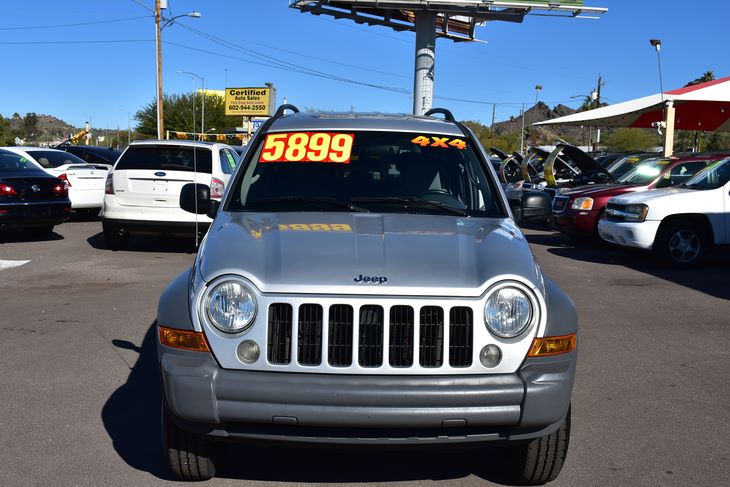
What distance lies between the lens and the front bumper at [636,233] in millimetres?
12266

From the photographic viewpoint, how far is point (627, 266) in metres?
12.6

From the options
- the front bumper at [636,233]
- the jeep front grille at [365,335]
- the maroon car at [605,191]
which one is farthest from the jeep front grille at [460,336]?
the maroon car at [605,191]

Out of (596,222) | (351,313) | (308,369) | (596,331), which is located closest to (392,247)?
(351,313)

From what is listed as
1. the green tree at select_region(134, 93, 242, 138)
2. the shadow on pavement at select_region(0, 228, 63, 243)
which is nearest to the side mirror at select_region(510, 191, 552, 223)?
the shadow on pavement at select_region(0, 228, 63, 243)

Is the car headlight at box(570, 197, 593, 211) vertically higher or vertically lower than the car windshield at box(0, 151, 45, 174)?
lower

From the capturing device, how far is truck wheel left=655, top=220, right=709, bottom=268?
1233 cm

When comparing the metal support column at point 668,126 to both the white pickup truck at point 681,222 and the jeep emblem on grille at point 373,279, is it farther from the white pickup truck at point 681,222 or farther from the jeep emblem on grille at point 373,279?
the jeep emblem on grille at point 373,279

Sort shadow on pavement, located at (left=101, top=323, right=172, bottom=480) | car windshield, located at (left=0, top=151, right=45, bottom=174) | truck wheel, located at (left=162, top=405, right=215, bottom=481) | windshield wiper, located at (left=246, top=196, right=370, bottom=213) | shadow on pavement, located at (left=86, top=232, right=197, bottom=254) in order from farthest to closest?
car windshield, located at (left=0, top=151, right=45, bottom=174), shadow on pavement, located at (left=86, top=232, right=197, bottom=254), windshield wiper, located at (left=246, top=196, right=370, bottom=213), shadow on pavement, located at (left=101, top=323, right=172, bottom=480), truck wheel, located at (left=162, top=405, right=215, bottom=481)

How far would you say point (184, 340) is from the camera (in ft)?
11.7

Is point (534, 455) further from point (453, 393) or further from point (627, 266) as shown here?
point (627, 266)

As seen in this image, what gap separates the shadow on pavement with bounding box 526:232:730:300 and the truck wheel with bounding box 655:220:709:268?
17cm

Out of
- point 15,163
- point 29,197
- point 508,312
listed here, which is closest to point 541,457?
point 508,312

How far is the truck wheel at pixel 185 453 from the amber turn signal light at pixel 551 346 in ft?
5.19

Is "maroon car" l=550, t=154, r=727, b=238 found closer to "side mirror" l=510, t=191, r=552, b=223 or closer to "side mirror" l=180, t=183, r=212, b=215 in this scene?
"side mirror" l=510, t=191, r=552, b=223
